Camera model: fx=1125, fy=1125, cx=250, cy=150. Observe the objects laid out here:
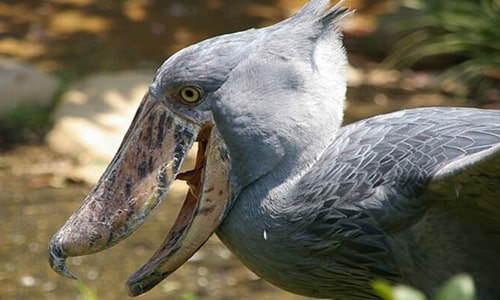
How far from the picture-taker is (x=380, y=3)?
7.87 meters

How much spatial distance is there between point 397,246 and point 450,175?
0.23m

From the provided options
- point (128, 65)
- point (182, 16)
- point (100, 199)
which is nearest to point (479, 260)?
point (100, 199)

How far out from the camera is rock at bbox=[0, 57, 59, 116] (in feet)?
18.8

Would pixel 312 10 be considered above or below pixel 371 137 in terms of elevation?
above

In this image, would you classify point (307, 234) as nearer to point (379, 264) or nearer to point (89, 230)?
point (379, 264)

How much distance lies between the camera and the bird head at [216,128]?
7.58 feet

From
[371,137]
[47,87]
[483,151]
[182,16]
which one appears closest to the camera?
[483,151]

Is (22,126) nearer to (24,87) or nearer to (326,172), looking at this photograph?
(24,87)

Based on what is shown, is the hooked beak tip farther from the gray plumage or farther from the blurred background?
the blurred background

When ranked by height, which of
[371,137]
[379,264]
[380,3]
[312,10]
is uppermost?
[312,10]

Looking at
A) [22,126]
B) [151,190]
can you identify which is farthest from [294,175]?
[22,126]

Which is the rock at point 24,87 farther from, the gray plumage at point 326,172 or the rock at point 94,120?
the gray plumage at point 326,172

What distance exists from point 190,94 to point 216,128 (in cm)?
9

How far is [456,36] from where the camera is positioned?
21.6 ft
